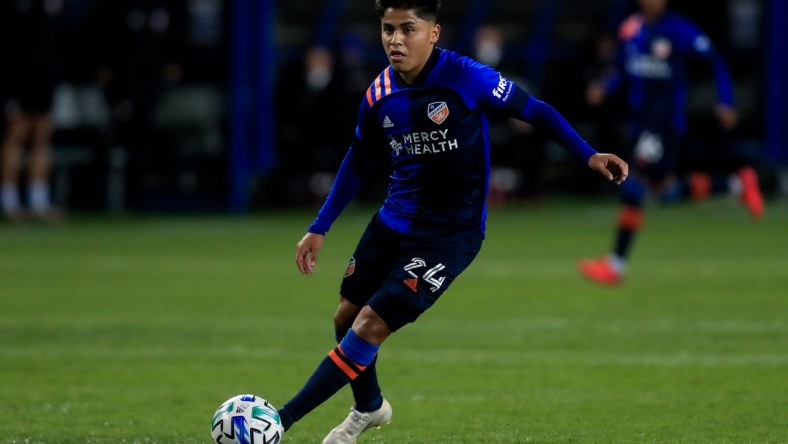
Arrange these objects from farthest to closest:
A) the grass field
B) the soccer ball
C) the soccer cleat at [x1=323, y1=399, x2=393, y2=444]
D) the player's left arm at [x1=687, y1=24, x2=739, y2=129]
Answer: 1. the player's left arm at [x1=687, y1=24, x2=739, y2=129]
2. the grass field
3. the soccer cleat at [x1=323, y1=399, x2=393, y2=444]
4. the soccer ball

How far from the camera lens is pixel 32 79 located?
56.5 feet

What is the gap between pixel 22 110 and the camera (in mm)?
17516

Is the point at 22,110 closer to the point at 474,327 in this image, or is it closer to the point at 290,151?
the point at 290,151

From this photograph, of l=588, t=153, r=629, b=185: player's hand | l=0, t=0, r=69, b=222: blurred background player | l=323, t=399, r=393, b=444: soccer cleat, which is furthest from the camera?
l=0, t=0, r=69, b=222: blurred background player

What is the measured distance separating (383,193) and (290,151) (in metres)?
1.41

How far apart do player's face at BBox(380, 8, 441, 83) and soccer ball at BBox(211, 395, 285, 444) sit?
1490 mm

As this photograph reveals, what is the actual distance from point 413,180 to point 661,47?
7.35 m

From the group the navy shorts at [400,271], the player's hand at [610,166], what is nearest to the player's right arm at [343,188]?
the navy shorts at [400,271]

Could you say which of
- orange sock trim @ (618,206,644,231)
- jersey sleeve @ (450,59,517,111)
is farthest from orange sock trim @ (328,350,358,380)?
orange sock trim @ (618,206,644,231)

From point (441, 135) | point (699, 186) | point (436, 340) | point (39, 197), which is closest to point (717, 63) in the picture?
point (699, 186)

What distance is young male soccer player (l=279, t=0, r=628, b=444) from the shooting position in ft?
19.9

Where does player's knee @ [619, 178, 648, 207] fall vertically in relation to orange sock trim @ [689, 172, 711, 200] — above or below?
above

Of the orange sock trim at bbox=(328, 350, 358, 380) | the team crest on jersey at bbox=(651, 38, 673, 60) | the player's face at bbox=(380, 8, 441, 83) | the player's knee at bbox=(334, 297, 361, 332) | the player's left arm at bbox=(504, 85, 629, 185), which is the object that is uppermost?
the player's face at bbox=(380, 8, 441, 83)

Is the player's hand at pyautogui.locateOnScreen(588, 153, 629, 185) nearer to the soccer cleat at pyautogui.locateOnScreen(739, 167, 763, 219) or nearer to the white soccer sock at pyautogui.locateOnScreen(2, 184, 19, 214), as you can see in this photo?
the soccer cleat at pyautogui.locateOnScreen(739, 167, 763, 219)
